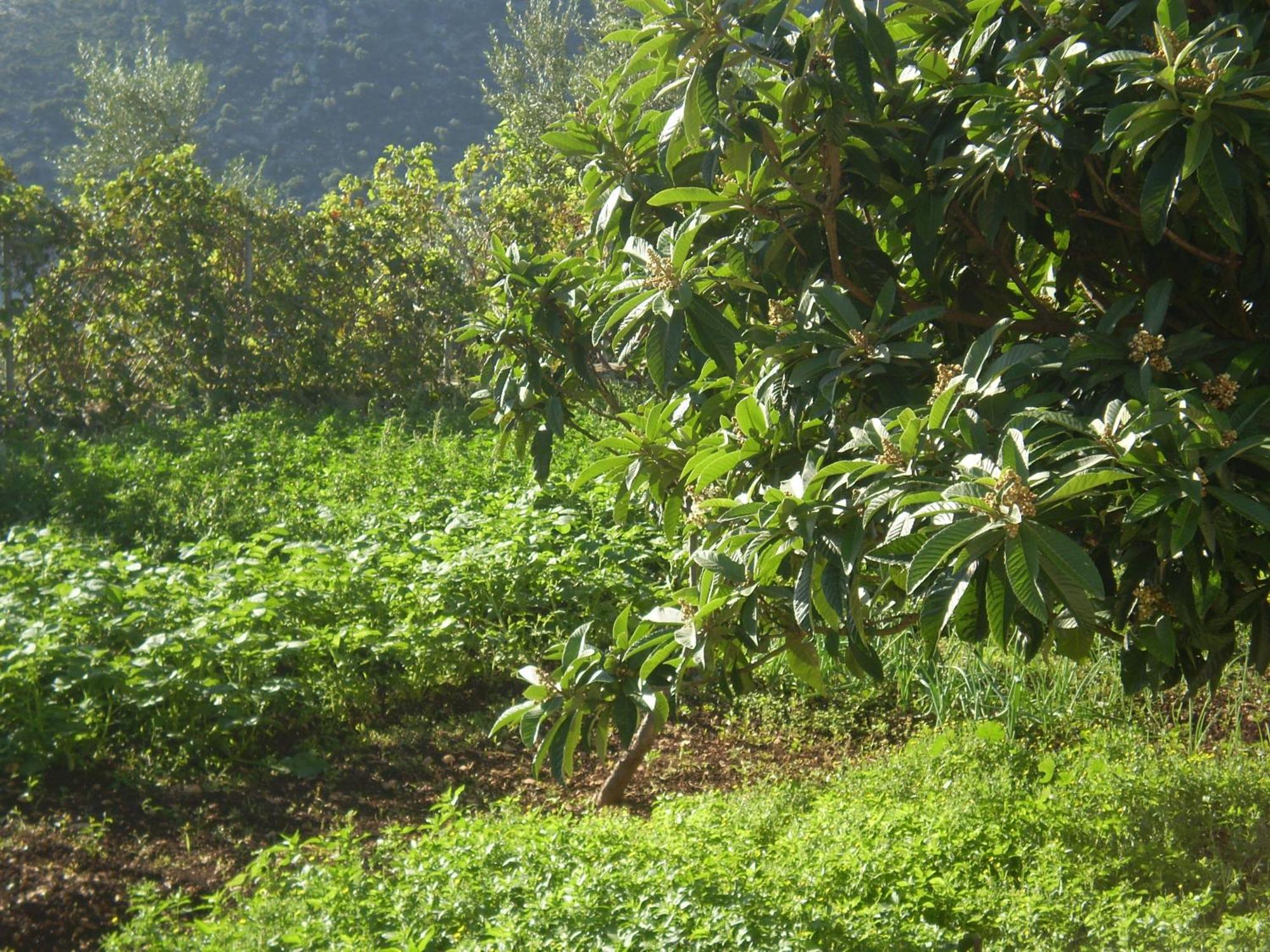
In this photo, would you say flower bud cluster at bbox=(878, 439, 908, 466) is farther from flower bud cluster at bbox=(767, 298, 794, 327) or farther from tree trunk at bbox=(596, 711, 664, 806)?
tree trunk at bbox=(596, 711, 664, 806)

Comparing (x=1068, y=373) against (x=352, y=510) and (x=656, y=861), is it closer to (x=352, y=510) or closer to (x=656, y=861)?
(x=656, y=861)

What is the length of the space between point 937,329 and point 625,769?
6.01ft

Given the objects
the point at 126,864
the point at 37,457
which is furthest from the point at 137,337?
the point at 126,864

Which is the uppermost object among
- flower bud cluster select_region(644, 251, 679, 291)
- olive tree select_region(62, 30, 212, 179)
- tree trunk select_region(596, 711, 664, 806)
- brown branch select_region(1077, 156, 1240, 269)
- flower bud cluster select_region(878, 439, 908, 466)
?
olive tree select_region(62, 30, 212, 179)

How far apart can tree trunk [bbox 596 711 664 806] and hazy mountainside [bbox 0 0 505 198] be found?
1194 inches

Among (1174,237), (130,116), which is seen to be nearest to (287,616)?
(1174,237)

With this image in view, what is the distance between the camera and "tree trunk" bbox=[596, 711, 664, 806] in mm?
3967

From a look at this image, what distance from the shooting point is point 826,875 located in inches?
115

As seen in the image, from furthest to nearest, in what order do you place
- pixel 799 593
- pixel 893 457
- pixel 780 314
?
pixel 780 314, pixel 799 593, pixel 893 457

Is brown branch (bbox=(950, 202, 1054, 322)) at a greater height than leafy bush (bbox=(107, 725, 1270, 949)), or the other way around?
brown branch (bbox=(950, 202, 1054, 322))

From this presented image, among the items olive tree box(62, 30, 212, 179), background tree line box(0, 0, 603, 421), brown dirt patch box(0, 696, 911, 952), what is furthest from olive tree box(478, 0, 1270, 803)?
olive tree box(62, 30, 212, 179)

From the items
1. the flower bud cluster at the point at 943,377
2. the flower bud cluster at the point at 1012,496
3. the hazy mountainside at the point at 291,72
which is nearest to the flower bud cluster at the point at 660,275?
the flower bud cluster at the point at 943,377

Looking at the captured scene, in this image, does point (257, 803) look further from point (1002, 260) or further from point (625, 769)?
point (1002, 260)

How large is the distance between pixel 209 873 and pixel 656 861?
155cm
